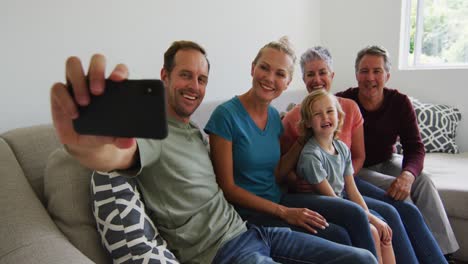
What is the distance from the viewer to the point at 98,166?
69 centimetres

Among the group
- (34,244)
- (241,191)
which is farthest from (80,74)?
(241,191)

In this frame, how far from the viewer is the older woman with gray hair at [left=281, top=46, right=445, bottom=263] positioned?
1.43m

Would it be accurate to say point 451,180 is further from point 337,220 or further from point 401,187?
point 337,220

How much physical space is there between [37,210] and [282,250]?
75 cm

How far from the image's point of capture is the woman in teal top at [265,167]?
4.13 feet

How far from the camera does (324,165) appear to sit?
145 cm

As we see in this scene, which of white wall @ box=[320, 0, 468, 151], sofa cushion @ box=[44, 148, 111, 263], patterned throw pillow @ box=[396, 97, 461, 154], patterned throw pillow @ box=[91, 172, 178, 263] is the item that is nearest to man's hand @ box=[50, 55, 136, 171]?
patterned throw pillow @ box=[91, 172, 178, 263]

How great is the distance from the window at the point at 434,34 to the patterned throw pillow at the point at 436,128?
48 centimetres

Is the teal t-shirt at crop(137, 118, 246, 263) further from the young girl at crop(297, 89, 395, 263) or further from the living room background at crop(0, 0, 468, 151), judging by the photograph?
the living room background at crop(0, 0, 468, 151)

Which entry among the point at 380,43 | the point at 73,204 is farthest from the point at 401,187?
the point at 380,43

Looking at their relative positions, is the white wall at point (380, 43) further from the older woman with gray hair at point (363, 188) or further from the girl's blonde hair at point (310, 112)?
the girl's blonde hair at point (310, 112)

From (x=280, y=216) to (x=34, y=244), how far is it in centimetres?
80

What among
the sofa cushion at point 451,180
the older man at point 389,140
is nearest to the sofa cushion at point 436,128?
the sofa cushion at point 451,180

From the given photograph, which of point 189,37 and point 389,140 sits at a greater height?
point 189,37
